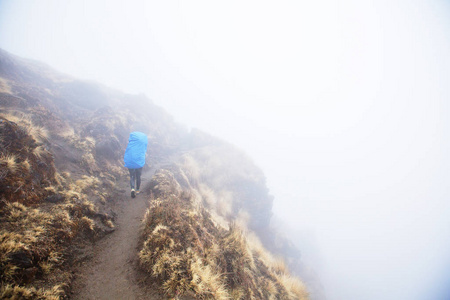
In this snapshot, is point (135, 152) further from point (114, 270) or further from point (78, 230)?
point (114, 270)

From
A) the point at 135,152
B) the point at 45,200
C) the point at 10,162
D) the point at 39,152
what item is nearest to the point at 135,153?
the point at 135,152

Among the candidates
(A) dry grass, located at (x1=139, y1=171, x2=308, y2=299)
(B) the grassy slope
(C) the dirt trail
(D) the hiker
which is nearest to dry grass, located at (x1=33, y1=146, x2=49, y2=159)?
(B) the grassy slope

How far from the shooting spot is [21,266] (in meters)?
3.34

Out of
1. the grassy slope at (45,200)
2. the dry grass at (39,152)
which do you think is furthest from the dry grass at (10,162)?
the dry grass at (39,152)

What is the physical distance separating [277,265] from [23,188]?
11169 millimetres

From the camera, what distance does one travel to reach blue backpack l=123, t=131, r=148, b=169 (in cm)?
829

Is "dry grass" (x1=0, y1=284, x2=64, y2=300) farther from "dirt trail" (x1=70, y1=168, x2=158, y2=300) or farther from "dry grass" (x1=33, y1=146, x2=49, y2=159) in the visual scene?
"dry grass" (x1=33, y1=146, x2=49, y2=159)

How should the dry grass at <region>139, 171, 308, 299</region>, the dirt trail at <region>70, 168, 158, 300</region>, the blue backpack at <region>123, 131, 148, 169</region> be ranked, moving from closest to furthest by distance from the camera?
the dirt trail at <region>70, 168, 158, 300</region> → the dry grass at <region>139, 171, 308, 299</region> → the blue backpack at <region>123, 131, 148, 169</region>

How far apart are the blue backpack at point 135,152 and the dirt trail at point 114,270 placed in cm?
269

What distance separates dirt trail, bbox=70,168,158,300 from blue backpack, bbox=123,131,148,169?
8.84 ft

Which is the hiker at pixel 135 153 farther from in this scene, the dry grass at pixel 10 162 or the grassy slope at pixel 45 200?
the dry grass at pixel 10 162

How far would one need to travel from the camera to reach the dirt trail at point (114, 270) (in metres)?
3.94

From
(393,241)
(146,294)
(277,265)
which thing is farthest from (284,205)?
(146,294)

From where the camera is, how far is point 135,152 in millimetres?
8367
